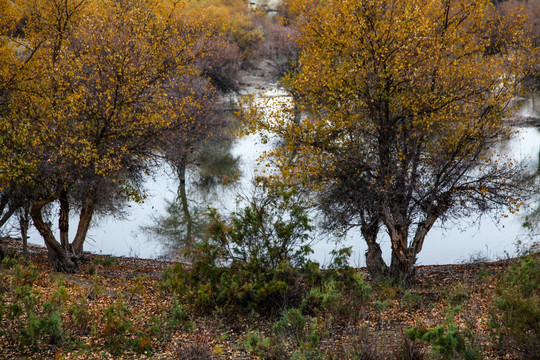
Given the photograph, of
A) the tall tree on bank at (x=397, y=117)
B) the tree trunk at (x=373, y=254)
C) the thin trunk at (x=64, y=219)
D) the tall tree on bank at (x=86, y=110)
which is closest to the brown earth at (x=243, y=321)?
the tree trunk at (x=373, y=254)

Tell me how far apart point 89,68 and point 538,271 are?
10.7 meters

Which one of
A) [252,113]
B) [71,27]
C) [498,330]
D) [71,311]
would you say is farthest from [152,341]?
[71,27]

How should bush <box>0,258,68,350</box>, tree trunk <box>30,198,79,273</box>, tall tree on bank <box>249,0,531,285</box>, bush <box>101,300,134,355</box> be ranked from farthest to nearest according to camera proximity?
tree trunk <box>30,198,79,273</box>, tall tree on bank <box>249,0,531,285</box>, bush <box>101,300,134,355</box>, bush <box>0,258,68,350</box>

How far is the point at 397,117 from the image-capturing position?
1076cm

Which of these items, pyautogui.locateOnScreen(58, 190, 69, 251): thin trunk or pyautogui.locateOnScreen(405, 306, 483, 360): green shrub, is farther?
pyautogui.locateOnScreen(58, 190, 69, 251): thin trunk

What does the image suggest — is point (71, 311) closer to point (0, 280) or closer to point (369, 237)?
point (0, 280)

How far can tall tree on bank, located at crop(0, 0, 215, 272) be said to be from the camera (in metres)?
11.3

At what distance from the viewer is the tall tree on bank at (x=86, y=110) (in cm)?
1130

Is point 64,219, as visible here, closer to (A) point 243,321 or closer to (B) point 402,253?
(A) point 243,321

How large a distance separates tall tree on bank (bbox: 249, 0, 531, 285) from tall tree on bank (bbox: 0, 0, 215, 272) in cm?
338

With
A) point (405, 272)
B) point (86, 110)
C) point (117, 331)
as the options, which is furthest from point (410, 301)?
point (86, 110)

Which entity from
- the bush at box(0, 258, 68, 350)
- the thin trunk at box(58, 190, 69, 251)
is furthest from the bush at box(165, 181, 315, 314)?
the thin trunk at box(58, 190, 69, 251)

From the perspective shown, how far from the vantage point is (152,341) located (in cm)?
755

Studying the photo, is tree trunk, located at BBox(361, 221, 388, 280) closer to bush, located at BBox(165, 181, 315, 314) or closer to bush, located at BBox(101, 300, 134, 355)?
bush, located at BBox(165, 181, 315, 314)
